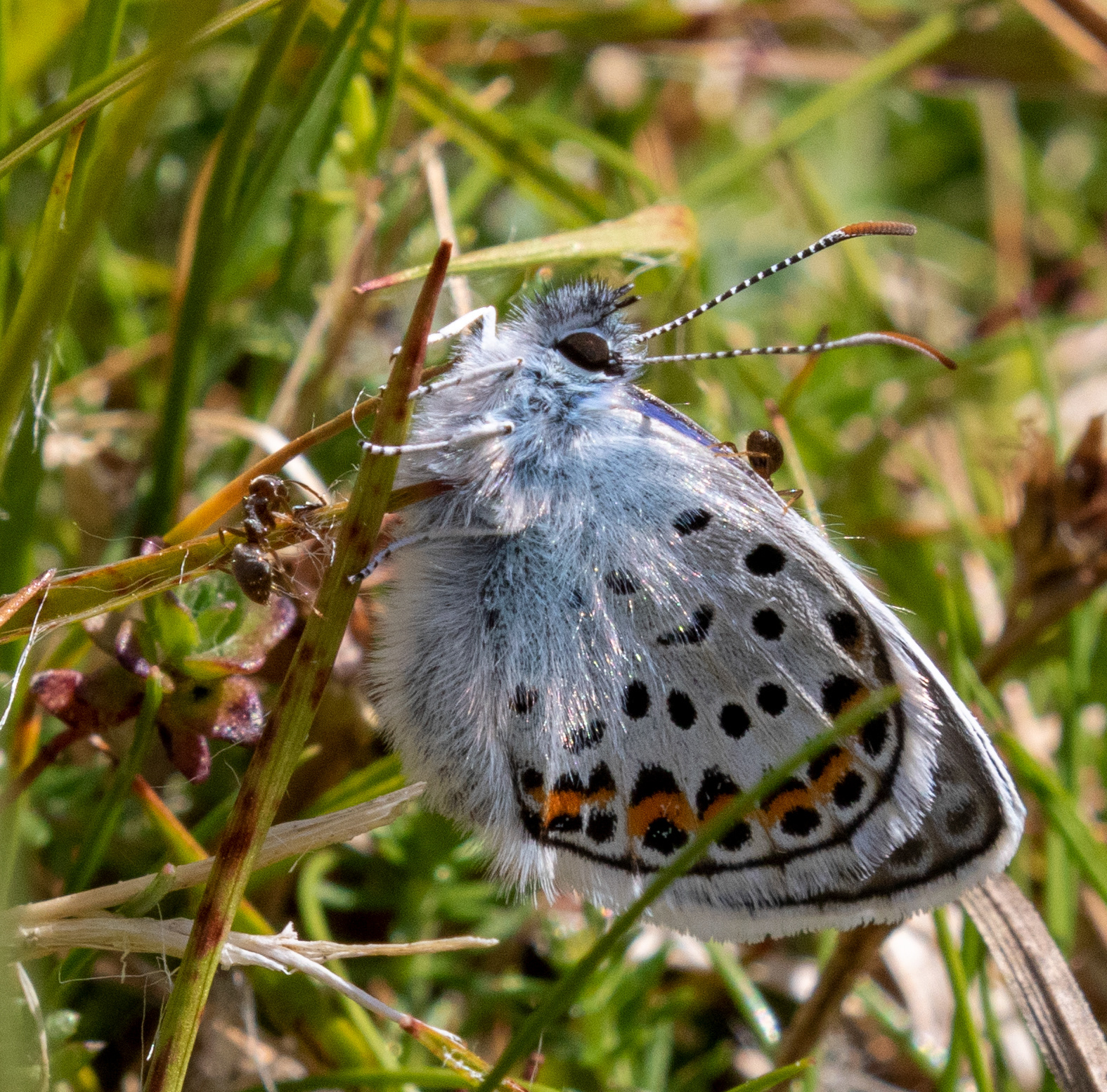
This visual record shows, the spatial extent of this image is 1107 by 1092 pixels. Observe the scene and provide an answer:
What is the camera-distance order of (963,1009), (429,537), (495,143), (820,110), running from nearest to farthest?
(963,1009), (429,537), (495,143), (820,110)

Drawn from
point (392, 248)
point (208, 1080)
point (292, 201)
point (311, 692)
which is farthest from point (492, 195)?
point (208, 1080)

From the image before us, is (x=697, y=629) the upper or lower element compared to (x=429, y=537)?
lower

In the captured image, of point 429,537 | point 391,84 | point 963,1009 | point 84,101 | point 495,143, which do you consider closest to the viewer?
point 84,101

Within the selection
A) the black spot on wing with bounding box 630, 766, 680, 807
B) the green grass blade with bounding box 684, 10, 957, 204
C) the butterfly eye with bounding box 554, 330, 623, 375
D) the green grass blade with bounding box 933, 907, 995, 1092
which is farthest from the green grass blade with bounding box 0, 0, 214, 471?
the green grass blade with bounding box 684, 10, 957, 204

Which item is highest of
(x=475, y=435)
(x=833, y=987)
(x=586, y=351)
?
(x=586, y=351)

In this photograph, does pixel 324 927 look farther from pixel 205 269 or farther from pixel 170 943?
pixel 205 269

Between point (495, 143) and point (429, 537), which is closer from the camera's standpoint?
point (429, 537)

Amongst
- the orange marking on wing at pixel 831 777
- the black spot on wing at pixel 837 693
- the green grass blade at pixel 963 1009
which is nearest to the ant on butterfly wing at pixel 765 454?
the black spot on wing at pixel 837 693

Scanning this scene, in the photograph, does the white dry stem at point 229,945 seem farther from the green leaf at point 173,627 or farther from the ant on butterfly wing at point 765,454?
the ant on butterfly wing at point 765,454

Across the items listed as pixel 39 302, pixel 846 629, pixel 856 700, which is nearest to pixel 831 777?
pixel 856 700
